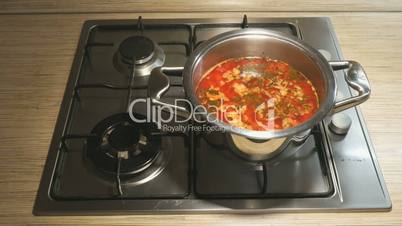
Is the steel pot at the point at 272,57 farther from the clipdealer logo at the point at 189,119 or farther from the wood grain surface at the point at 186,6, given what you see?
the wood grain surface at the point at 186,6

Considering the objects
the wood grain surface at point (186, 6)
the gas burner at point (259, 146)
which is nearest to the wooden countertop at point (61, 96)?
the wood grain surface at point (186, 6)

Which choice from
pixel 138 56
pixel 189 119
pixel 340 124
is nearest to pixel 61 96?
pixel 138 56

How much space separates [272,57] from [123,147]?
1.33ft

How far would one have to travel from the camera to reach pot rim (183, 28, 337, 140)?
61cm

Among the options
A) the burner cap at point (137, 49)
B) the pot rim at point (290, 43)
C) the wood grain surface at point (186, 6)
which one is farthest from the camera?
the wood grain surface at point (186, 6)

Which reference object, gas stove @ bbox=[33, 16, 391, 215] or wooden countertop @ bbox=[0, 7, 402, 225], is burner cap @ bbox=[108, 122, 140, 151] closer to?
gas stove @ bbox=[33, 16, 391, 215]

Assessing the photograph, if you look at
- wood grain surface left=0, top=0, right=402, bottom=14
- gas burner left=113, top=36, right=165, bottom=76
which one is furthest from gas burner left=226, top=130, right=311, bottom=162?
wood grain surface left=0, top=0, right=402, bottom=14

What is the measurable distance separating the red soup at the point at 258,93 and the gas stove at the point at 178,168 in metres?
0.06

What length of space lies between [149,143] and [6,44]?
1.75ft

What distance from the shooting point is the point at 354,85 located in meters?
0.69

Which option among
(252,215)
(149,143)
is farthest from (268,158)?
(149,143)

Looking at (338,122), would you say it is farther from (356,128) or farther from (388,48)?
(388,48)

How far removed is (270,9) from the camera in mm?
1045

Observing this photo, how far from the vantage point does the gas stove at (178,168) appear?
69 cm
